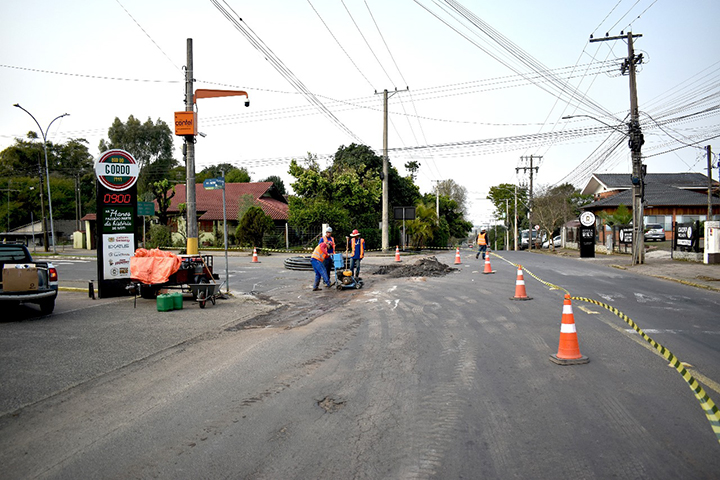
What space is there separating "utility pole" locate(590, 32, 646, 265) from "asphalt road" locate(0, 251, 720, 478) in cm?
1578

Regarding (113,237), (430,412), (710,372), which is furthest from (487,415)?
(113,237)

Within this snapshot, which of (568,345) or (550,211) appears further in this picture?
(550,211)

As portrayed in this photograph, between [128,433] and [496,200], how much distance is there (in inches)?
3486

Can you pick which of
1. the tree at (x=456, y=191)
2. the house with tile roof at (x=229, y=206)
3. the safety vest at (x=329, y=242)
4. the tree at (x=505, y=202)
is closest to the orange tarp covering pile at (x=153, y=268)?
the safety vest at (x=329, y=242)

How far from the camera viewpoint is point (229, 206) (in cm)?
4947

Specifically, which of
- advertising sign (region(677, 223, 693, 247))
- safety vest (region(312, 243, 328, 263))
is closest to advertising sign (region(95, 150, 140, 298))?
safety vest (region(312, 243, 328, 263))

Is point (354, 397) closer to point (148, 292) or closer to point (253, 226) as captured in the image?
point (148, 292)

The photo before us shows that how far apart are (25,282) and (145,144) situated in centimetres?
6278

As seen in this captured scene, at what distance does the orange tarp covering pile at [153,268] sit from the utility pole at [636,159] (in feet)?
71.6

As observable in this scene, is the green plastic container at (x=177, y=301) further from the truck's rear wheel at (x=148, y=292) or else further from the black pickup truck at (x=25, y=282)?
the black pickup truck at (x=25, y=282)

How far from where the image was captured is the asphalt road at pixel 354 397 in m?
4.17

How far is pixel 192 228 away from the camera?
15.9 metres

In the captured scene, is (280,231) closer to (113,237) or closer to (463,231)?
(113,237)

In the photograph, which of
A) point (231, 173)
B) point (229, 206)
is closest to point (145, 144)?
point (231, 173)
